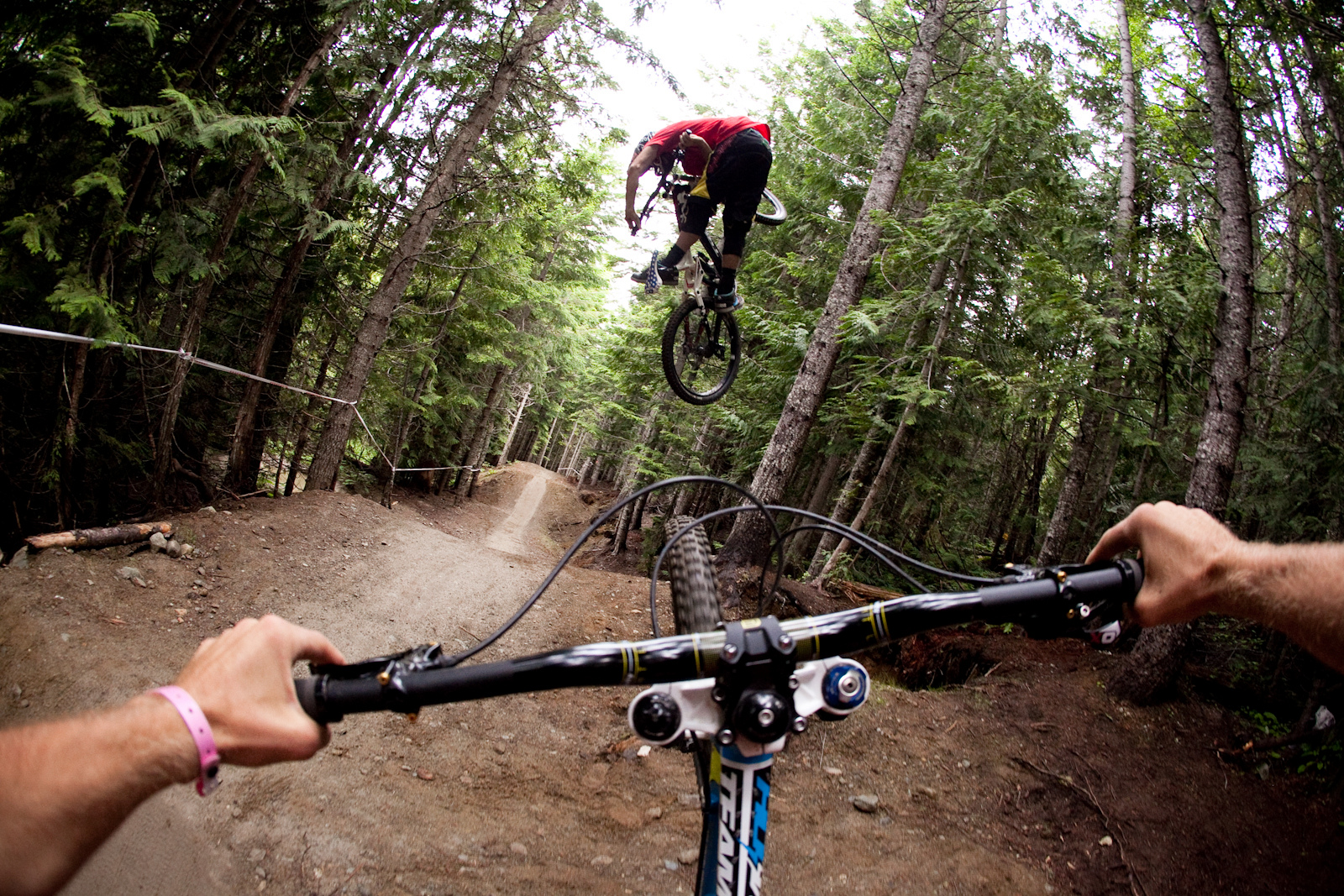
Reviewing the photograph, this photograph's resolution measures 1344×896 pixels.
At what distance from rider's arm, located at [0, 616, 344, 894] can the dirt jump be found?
3.17m

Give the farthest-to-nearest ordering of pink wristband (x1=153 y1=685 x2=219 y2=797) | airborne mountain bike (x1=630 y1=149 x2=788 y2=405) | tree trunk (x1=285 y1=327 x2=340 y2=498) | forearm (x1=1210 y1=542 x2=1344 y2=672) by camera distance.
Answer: tree trunk (x1=285 y1=327 x2=340 y2=498) → airborne mountain bike (x1=630 y1=149 x2=788 y2=405) → forearm (x1=1210 y1=542 x2=1344 y2=672) → pink wristband (x1=153 y1=685 x2=219 y2=797)

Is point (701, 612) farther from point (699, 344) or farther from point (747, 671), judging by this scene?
point (699, 344)

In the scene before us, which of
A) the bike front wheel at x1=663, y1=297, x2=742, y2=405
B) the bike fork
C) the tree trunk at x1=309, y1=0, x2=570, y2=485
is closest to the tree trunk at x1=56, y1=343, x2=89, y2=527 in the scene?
the tree trunk at x1=309, y1=0, x2=570, y2=485

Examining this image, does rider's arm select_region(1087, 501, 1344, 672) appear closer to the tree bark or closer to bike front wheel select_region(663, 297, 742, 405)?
bike front wheel select_region(663, 297, 742, 405)

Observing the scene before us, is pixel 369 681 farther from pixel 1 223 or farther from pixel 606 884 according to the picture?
pixel 1 223

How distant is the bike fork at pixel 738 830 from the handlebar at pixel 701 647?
336 mm

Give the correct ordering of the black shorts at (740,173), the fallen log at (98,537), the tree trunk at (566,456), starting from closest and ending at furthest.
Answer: the black shorts at (740,173), the fallen log at (98,537), the tree trunk at (566,456)

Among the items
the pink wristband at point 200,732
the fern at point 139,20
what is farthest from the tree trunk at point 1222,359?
the fern at point 139,20

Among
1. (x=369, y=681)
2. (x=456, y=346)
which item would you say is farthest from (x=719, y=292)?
(x=456, y=346)

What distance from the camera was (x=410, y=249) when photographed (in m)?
10.3

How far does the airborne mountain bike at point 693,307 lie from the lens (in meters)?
5.93

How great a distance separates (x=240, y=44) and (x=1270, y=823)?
45.2 feet

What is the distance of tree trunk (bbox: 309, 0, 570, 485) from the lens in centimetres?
1016

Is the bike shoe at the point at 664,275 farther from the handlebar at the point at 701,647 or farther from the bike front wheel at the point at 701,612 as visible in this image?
the handlebar at the point at 701,647
